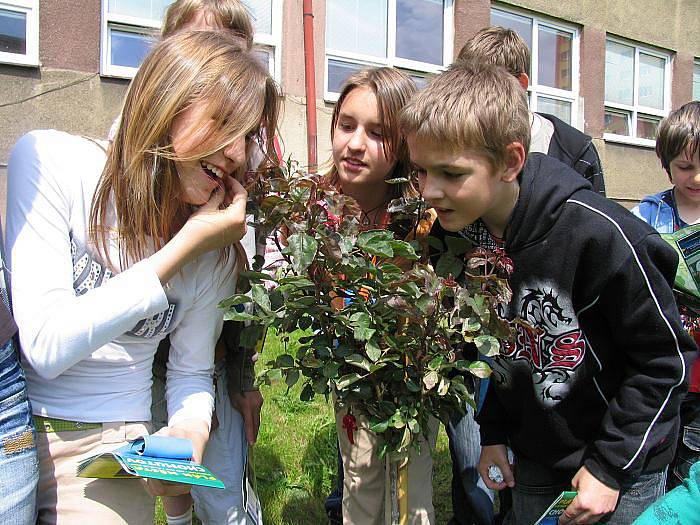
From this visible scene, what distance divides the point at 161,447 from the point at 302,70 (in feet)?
23.2

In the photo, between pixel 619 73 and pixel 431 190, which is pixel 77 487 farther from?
pixel 619 73

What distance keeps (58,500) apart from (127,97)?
1038 millimetres

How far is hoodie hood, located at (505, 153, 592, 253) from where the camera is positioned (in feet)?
5.93

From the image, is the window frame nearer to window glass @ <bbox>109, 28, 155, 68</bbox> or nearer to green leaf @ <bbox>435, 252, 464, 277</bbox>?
window glass @ <bbox>109, 28, 155, 68</bbox>

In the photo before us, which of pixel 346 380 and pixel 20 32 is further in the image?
pixel 20 32

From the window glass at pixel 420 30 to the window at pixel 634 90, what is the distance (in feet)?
13.0

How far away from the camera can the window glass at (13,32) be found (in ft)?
20.9

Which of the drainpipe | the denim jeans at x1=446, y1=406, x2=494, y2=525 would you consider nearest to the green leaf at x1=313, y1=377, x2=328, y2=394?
the denim jeans at x1=446, y1=406, x2=494, y2=525

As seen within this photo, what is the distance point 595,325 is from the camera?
6.16ft

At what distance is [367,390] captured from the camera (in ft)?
5.59

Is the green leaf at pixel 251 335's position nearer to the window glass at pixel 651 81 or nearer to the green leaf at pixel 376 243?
the green leaf at pixel 376 243

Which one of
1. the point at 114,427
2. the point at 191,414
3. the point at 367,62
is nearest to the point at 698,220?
the point at 191,414

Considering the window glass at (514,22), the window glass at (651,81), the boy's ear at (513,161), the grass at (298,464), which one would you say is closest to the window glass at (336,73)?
the window glass at (514,22)

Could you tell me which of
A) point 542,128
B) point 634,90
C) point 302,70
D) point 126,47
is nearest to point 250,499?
point 542,128
